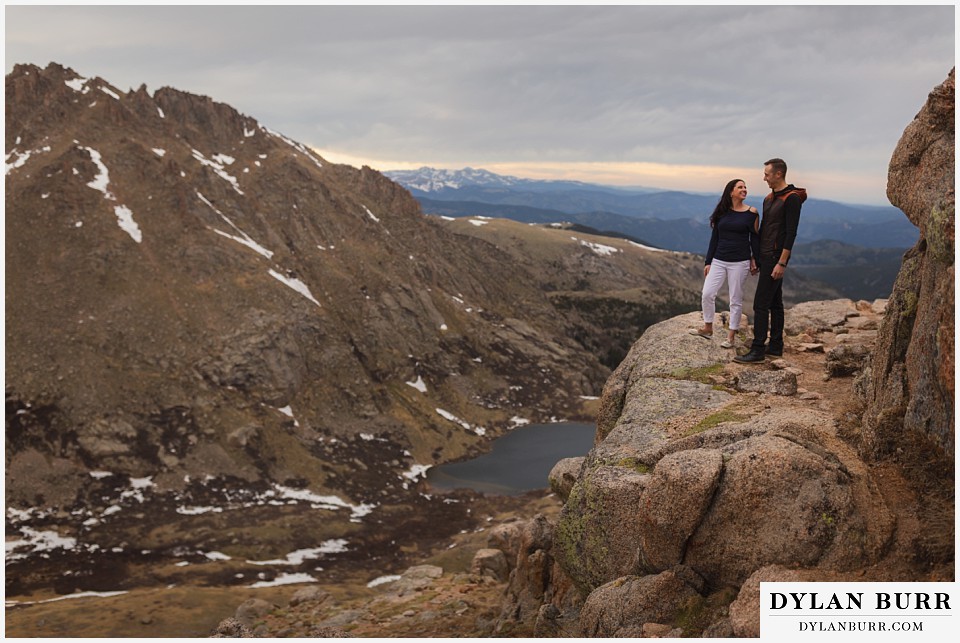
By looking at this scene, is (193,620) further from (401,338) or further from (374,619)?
(401,338)

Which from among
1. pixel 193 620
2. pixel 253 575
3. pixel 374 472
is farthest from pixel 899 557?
pixel 374 472

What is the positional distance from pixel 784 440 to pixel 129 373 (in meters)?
141

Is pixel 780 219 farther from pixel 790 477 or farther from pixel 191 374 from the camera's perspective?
pixel 191 374

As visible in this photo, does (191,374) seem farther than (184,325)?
No

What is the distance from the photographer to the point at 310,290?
17675 cm

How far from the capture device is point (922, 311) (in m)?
15.2

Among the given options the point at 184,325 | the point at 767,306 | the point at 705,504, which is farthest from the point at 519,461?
the point at 705,504

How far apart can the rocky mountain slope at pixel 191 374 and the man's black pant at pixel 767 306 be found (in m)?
86.4

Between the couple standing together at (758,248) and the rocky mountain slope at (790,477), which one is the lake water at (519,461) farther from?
the rocky mountain slope at (790,477)

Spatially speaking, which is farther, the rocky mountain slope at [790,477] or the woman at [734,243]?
the woman at [734,243]

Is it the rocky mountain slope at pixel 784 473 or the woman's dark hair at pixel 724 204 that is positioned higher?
the woman's dark hair at pixel 724 204

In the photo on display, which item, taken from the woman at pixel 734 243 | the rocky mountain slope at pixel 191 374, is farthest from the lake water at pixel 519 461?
the woman at pixel 734 243

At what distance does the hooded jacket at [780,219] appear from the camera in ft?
66.5

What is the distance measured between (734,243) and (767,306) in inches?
96.3
